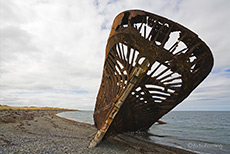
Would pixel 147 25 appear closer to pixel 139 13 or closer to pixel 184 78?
pixel 139 13

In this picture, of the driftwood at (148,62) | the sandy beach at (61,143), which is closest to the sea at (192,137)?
the sandy beach at (61,143)

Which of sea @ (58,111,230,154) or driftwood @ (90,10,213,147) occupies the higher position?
driftwood @ (90,10,213,147)

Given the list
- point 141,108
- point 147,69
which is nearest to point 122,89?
point 147,69

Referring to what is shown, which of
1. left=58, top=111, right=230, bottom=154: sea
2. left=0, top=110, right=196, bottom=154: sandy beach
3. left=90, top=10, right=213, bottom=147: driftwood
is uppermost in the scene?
left=90, top=10, right=213, bottom=147: driftwood

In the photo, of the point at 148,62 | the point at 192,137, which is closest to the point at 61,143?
the point at 148,62

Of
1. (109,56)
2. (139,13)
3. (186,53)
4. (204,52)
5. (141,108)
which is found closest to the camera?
(139,13)

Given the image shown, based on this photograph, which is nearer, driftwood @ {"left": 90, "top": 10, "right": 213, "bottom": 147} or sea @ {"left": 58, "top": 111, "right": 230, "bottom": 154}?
driftwood @ {"left": 90, "top": 10, "right": 213, "bottom": 147}

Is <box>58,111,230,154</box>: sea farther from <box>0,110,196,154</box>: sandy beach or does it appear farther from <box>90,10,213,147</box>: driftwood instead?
<box>90,10,213,147</box>: driftwood

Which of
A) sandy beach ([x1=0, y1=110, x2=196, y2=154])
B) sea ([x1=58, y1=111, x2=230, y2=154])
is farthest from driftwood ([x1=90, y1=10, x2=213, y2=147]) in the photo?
sea ([x1=58, y1=111, x2=230, y2=154])

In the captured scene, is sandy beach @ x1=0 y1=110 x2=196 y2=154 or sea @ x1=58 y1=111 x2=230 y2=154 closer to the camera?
sandy beach @ x1=0 y1=110 x2=196 y2=154

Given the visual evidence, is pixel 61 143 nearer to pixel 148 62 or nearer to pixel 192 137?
pixel 148 62

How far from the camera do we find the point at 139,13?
468 centimetres

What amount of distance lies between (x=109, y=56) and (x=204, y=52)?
12.7 feet

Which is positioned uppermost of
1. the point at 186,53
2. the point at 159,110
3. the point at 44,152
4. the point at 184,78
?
the point at 186,53
